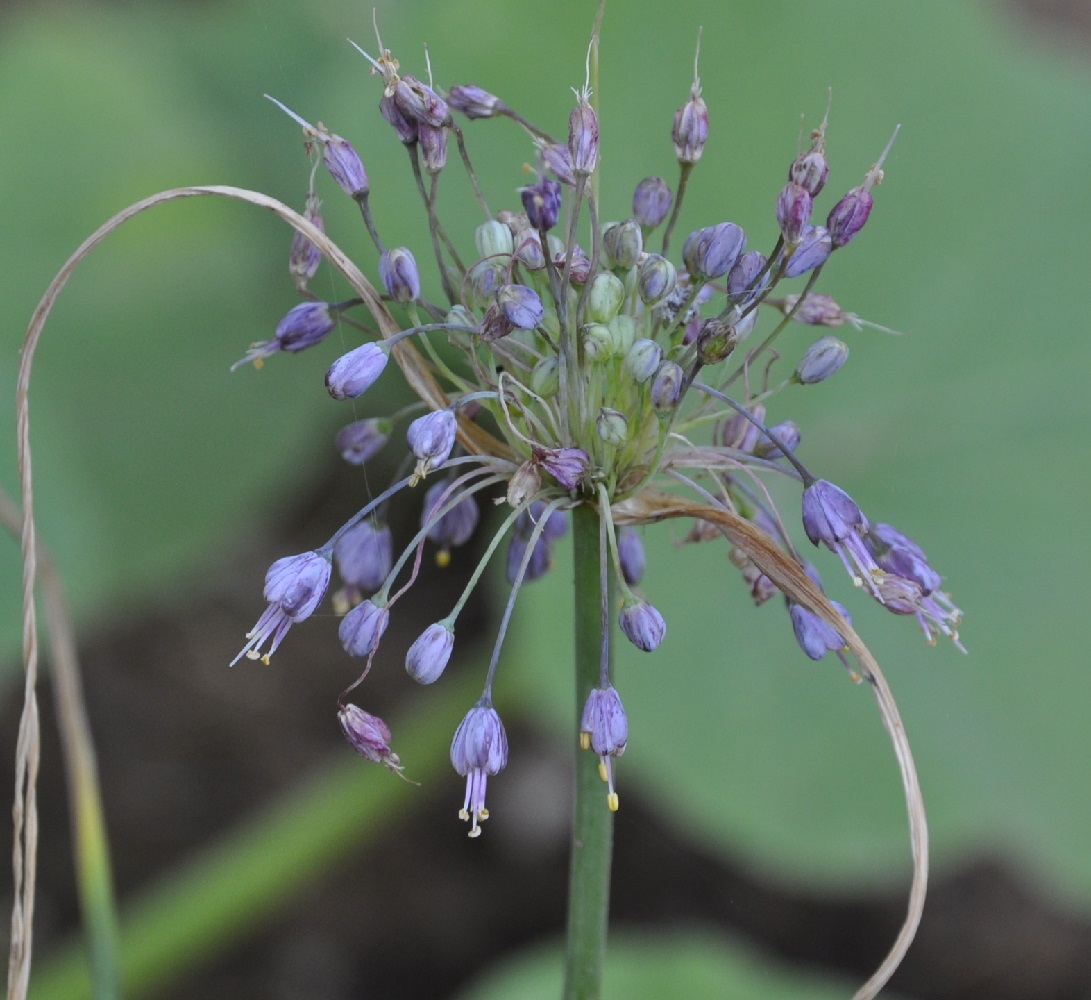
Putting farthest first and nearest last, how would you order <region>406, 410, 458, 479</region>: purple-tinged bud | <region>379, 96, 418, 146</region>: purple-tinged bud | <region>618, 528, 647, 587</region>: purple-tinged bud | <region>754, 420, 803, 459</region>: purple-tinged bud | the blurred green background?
the blurred green background → <region>618, 528, 647, 587</region>: purple-tinged bud → <region>754, 420, 803, 459</region>: purple-tinged bud → <region>379, 96, 418, 146</region>: purple-tinged bud → <region>406, 410, 458, 479</region>: purple-tinged bud

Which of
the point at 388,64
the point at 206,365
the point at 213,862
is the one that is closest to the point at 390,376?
the point at 206,365

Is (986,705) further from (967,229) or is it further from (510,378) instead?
(510,378)

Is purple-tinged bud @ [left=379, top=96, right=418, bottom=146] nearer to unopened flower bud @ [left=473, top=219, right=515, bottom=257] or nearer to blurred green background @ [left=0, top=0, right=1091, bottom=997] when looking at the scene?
unopened flower bud @ [left=473, top=219, right=515, bottom=257]

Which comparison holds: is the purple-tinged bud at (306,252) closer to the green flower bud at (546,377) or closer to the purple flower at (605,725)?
the green flower bud at (546,377)

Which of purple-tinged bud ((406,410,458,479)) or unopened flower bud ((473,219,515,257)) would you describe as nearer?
purple-tinged bud ((406,410,458,479))

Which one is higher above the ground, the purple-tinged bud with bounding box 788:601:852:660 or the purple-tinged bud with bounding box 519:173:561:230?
the purple-tinged bud with bounding box 519:173:561:230

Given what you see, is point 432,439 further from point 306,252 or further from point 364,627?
point 306,252

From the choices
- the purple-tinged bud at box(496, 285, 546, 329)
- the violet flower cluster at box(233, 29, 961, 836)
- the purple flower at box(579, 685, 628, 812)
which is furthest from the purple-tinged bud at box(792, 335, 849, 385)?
the purple flower at box(579, 685, 628, 812)
